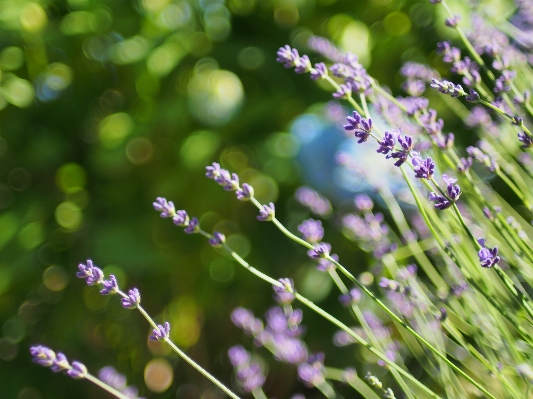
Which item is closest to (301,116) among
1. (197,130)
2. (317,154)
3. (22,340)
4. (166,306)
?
(317,154)

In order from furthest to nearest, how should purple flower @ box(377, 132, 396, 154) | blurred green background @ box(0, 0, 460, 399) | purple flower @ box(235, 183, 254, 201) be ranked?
blurred green background @ box(0, 0, 460, 399) → purple flower @ box(235, 183, 254, 201) → purple flower @ box(377, 132, 396, 154)

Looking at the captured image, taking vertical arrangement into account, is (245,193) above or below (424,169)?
below

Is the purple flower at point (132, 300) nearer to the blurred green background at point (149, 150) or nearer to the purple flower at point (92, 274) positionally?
the purple flower at point (92, 274)

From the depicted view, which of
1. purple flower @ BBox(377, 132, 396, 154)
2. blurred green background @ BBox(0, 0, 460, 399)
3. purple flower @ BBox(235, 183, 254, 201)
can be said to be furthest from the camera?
blurred green background @ BBox(0, 0, 460, 399)

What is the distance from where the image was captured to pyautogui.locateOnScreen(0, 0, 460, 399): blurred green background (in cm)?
109

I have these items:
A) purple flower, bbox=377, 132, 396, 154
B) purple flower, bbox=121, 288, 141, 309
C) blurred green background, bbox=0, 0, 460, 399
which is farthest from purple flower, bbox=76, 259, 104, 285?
blurred green background, bbox=0, 0, 460, 399

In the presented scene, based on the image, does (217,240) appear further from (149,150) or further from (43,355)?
(149,150)

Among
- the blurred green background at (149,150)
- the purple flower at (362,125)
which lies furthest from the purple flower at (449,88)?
the blurred green background at (149,150)

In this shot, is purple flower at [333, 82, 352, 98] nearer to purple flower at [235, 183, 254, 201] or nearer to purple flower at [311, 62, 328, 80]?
purple flower at [311, 62, 328, 80]

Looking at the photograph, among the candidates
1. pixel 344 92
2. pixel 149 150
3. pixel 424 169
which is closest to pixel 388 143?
pixel 424 169

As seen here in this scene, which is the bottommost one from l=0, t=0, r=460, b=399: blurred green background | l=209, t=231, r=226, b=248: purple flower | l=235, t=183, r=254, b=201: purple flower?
l=0, t=0, r=460, b=399: blurred green background

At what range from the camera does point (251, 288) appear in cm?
122

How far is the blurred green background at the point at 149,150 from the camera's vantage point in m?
1.09

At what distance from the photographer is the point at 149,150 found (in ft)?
3.78
